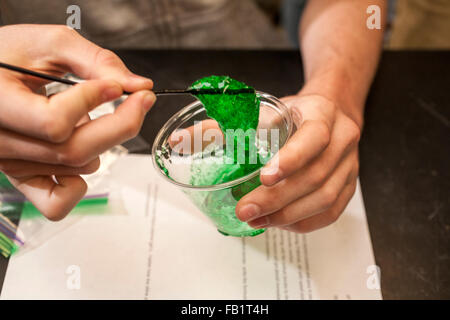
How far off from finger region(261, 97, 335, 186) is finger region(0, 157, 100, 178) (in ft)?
0.88

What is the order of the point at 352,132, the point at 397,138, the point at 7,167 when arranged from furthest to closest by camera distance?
1. the point at 397,138
2. the point at 352,132
3. the point at 7,167

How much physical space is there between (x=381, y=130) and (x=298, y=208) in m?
0.42

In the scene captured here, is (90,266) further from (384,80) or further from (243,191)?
(384,80)

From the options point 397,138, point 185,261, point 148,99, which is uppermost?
point 397,138

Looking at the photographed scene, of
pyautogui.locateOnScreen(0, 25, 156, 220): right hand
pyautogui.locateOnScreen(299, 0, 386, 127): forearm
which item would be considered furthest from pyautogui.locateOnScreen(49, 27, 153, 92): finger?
pyautogui.locateOnScreen(299, 0, 386, 127): forearm

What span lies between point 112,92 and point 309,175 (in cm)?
32

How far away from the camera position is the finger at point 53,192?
0.56m

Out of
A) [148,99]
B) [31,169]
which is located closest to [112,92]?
[148,99]

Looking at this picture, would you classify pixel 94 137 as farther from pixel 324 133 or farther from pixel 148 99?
pixel 324 133

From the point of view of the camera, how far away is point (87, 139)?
0.47 metres

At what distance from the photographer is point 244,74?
1004 mm

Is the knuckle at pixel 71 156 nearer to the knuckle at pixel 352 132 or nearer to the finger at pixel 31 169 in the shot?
the finger at pixel 31 169

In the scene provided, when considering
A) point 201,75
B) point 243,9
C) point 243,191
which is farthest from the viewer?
point 243,9

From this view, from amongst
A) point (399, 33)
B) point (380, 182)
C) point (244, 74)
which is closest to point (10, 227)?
point (244, 74)
